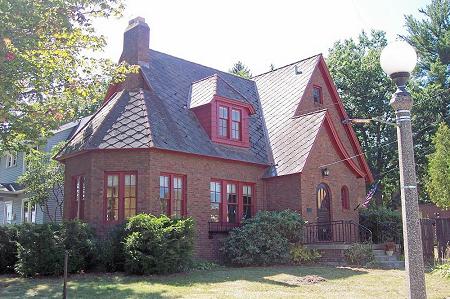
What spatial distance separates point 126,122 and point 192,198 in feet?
12.0

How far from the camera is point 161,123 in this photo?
57.6 feet

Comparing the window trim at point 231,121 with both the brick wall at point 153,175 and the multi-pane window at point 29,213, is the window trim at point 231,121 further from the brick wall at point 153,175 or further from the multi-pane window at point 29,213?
the multi-pane window at point 29,213

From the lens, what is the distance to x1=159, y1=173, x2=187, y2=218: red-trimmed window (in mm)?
16922

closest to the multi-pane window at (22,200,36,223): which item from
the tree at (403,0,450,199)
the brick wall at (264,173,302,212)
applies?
the brick wall at (264,173,302,212)

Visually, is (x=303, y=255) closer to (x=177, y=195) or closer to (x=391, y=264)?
(x=391, y=264)

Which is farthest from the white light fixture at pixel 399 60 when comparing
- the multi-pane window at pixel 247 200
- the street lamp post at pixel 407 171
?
the multi-pane window at pixel 247 200

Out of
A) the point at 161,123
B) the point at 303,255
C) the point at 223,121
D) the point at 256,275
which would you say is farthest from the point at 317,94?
the point at 256,275

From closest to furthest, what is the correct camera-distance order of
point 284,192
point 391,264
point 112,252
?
1. point 112,252
2. point 391,264
3. point 284,192

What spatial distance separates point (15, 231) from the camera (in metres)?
14.8

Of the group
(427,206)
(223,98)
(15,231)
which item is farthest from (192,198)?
(427,206)

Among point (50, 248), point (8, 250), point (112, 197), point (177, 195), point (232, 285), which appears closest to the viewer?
point (232, 285)

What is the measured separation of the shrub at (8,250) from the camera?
14636mm

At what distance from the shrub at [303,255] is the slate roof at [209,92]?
Result: 6.68 metres

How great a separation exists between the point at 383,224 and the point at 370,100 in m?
15.9
